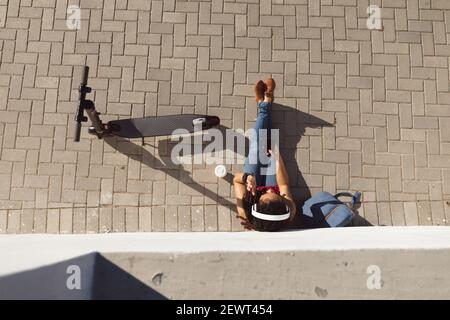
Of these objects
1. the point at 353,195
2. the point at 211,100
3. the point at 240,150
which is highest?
the point at 211,100

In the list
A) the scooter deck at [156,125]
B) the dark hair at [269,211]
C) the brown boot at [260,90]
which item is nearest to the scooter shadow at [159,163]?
the scooter deck at [156,125]

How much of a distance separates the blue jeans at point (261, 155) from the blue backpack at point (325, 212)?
0.46m

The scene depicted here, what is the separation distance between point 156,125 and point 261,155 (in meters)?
1.24

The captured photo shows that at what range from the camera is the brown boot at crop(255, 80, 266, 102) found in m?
5.21

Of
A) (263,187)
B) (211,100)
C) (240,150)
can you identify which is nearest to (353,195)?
(263,187)

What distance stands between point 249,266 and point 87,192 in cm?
270

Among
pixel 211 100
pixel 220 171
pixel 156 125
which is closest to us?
pixel 220 171

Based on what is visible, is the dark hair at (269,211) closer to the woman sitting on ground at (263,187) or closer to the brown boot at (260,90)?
the woman sitting on ground at (263,187)

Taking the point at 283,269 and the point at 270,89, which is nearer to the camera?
the point at 283,269

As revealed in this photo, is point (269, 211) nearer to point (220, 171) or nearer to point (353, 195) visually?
point (220, 171)

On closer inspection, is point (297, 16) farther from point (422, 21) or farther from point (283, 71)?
point (422, 21)

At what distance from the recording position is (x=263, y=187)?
4852 mm

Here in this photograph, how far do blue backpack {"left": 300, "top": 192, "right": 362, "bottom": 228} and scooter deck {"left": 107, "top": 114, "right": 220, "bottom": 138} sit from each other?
4.57ft

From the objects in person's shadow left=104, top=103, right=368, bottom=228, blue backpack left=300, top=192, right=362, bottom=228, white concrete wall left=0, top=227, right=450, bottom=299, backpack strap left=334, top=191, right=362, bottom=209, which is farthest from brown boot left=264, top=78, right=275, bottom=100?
white concrete wall left=0, top=227, right=450, bottom=299
